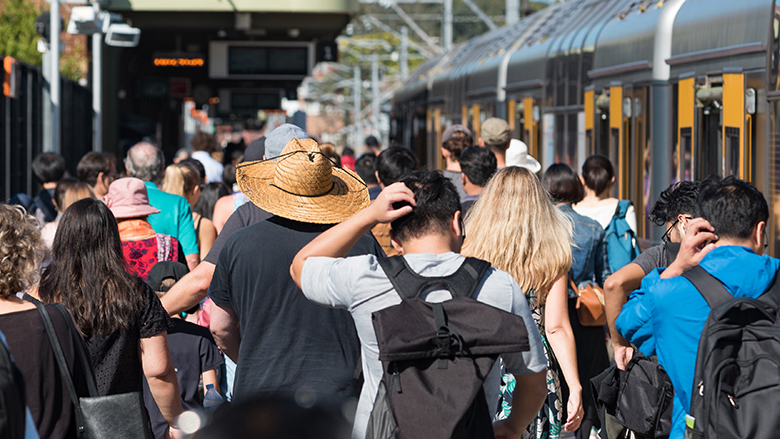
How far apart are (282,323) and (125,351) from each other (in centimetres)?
61

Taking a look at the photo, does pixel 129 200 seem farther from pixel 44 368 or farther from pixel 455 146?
pixel 455 146

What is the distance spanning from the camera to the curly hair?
10.0 ft

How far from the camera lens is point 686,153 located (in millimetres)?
6762

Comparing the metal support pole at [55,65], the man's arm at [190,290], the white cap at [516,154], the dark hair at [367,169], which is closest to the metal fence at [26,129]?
the metal support pole at [55,65]

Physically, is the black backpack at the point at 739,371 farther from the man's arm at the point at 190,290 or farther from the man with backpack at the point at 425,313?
the man's arm at the point at 190,290

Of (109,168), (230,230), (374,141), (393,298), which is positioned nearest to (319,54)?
(374,141)

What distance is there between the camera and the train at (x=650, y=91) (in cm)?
566

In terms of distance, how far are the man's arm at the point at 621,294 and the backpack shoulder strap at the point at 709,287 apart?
42.1 inches

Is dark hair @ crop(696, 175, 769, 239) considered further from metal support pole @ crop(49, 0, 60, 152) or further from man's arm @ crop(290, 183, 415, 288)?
metal support pole @ crop(49, 0, 60, 152)

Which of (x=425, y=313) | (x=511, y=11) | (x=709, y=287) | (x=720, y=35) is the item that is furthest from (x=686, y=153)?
(x=511, y=11)

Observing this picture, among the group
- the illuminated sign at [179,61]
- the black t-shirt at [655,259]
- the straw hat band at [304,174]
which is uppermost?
the illuminated sign at [179,61]

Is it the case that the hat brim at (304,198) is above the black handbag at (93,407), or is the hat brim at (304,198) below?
above

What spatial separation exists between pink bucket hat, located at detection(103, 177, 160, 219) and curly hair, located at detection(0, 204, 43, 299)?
1760mm

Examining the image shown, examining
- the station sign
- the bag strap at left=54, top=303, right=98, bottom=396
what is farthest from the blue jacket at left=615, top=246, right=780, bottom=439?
the station sign
